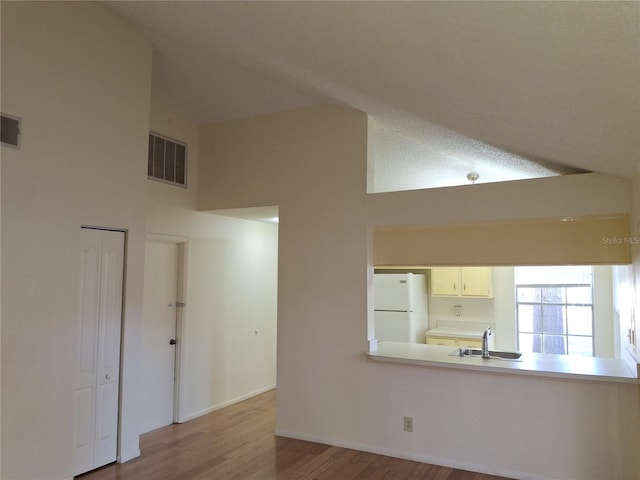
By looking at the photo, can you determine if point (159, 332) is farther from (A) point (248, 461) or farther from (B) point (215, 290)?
(A) point (248, 461)

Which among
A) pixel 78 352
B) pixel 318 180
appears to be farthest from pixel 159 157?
pixel 78 352

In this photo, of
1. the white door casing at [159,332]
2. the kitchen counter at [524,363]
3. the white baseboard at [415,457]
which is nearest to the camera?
the kitchen counter at [524,363]

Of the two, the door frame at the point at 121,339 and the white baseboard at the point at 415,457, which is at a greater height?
the door frame at the point at 121,339

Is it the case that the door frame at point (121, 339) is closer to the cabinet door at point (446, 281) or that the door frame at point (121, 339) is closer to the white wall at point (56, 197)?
the white wall at point (56, 197)

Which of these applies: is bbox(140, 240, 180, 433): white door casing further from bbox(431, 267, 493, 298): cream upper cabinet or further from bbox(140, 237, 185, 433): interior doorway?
bbox(431, 267, 493, 298): cream upper cabinet

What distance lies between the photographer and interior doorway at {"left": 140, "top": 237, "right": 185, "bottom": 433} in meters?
4.61

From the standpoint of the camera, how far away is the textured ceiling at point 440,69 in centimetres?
172

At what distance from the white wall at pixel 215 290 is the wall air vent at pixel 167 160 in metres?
0.07

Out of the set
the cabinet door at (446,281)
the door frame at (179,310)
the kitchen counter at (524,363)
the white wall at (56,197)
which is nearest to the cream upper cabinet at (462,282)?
the cabinet door at (446,281)

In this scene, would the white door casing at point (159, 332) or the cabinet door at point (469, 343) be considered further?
the cabinet door at point (469, 343)

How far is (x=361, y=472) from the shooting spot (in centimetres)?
366

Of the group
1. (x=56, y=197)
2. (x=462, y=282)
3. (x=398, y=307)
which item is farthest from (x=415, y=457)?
(x=56, y=197)

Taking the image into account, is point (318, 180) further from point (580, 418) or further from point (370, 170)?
point (580, 418)

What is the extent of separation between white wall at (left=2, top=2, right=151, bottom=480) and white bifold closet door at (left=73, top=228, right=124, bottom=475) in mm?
96
